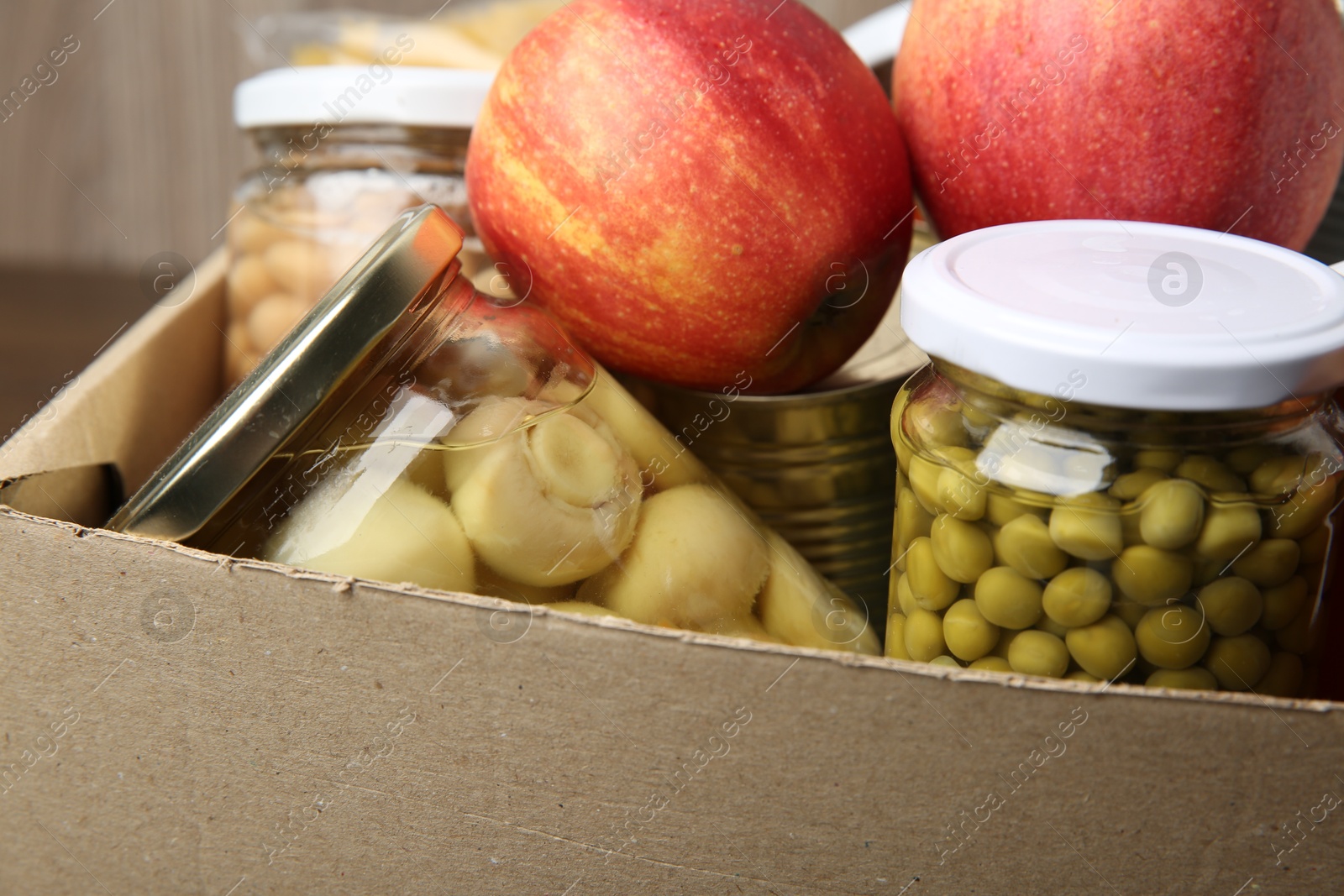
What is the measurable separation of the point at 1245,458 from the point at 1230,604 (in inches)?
1.9

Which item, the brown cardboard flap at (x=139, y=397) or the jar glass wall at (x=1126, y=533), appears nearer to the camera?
the jar glass wall at (x=1126, y=533)

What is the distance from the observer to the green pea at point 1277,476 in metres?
0.34

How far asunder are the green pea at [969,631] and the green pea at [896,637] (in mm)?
29

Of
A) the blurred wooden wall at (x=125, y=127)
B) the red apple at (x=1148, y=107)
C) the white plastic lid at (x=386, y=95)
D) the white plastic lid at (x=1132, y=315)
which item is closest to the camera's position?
the white plastic lid at (x=1132, y=315)

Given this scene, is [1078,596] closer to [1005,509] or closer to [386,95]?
[1005,509]

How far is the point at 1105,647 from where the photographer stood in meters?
0.35

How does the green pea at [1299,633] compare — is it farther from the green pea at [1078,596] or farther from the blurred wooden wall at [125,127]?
the blurred wooden wall at [125,127]

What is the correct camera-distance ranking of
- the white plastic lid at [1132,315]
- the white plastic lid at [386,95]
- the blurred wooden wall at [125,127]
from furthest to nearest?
1. the blurred wooden wall at [125,127]
2. the white plastic lid at [386,95]
3. the white plastic lid at [1132,315]

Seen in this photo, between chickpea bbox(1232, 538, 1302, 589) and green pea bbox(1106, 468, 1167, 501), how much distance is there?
0.04m

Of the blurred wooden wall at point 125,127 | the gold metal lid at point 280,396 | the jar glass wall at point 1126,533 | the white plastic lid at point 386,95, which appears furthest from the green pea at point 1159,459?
the blurred wooden wall at point 125,127

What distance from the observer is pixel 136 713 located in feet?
1.33

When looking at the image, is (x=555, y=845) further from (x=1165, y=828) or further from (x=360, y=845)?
(x=1165, y=828)

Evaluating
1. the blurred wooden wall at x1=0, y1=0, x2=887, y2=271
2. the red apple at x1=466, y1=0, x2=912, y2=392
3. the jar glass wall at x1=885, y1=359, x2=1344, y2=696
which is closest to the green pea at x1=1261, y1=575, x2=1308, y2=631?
the jar glass wall at x1=885, y1=359, x2=1344, y2=696

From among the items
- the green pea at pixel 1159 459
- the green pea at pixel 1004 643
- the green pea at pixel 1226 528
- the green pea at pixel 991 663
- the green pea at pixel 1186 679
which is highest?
the green pea at pixel 1159 459
